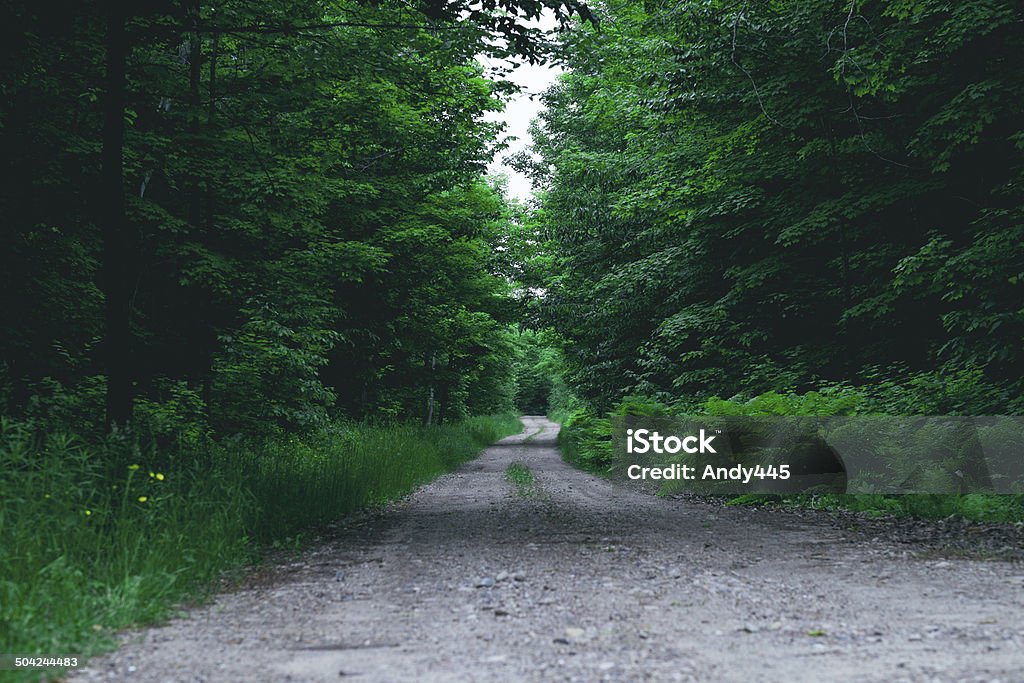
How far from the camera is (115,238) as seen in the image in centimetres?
921

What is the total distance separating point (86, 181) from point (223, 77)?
3.03 metres

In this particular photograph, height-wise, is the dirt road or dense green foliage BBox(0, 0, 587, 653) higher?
dense green foliage BBox(0, 0, 587, 653)

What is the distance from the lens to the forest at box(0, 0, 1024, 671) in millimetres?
8500

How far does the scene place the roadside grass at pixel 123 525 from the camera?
15.7ft

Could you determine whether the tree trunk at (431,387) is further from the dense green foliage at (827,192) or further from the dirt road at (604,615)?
the dirt road at (604,615)

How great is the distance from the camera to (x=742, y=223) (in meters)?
18.2

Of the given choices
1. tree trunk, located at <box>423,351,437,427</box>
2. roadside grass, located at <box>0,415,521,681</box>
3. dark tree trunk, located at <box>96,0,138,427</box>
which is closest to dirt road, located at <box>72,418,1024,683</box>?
roadside grass, located at <box>0,415,521,681</box>

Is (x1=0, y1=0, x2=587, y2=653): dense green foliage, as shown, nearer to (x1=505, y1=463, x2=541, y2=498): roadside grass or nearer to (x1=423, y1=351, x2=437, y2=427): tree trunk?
(x1=505, y1=463, x2=541, y2=498): roadside grass

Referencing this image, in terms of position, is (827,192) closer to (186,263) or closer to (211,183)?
(211,183)

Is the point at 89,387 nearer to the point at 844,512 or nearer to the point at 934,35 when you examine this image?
the point at 844,512

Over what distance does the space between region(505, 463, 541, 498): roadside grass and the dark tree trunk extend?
669 cm

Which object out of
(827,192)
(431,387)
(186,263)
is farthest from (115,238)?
(431,387)

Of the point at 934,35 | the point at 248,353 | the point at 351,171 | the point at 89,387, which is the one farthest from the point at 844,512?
the point at 351,171

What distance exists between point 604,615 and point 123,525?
3691 millimetres
